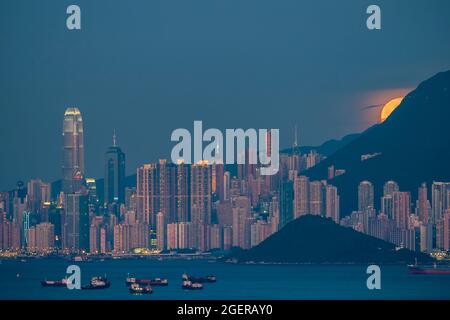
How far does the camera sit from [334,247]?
5981cm

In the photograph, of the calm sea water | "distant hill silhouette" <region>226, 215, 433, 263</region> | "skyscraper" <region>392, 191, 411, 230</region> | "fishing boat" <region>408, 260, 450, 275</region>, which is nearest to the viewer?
the calm sea water

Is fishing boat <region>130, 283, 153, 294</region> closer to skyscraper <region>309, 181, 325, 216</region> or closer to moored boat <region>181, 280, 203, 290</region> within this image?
moored boat <region>181, 280, 203, 290</region>

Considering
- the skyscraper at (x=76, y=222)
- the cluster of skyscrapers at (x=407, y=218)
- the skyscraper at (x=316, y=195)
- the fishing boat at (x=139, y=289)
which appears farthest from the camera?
the skyscraper at (x=76, y=222)

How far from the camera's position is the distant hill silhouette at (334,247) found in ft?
194

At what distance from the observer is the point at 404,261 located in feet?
193

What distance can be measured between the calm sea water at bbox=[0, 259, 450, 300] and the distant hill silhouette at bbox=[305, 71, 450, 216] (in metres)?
7.74

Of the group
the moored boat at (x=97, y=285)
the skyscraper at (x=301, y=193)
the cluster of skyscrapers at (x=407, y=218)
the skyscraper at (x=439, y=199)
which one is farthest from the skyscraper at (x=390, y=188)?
the moored boat at (x=97, y=285)

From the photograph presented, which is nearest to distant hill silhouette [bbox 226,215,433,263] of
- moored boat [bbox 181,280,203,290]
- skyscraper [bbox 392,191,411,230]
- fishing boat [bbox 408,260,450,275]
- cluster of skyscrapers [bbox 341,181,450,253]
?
cluster of skyscrapers [bbox 341,181,450,253]

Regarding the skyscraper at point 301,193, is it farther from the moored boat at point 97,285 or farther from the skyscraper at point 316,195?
the moored boat at point 97,285

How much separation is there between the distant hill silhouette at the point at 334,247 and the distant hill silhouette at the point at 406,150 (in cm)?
476

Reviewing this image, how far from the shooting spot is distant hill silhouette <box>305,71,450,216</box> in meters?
63.8
